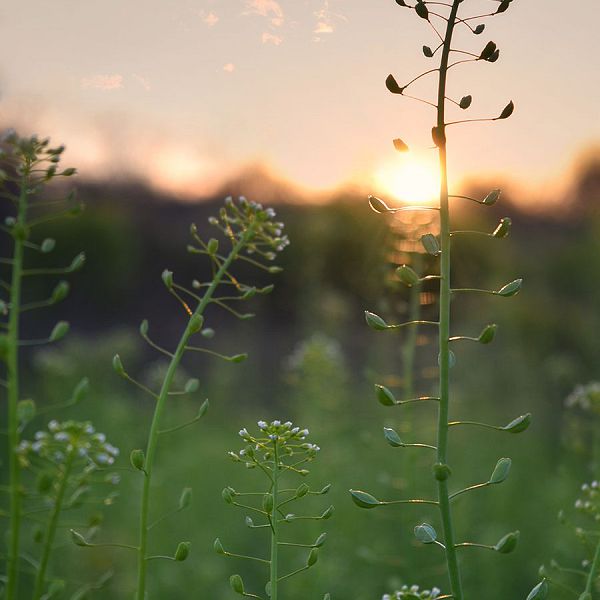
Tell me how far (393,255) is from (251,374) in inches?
185

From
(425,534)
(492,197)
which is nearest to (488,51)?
(492,197)

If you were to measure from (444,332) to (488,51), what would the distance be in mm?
387

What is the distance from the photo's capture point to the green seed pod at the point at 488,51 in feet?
3.85

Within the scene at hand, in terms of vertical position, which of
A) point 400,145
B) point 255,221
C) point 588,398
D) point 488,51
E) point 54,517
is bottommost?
point 588,398

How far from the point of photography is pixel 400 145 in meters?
1.18

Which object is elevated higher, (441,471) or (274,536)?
(441,471)

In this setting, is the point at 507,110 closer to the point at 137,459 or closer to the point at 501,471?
the point at 501,471

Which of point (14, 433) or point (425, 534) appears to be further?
point (14, 433)

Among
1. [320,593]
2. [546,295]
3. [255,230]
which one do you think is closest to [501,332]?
[546,295]

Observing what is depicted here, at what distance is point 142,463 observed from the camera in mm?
1176

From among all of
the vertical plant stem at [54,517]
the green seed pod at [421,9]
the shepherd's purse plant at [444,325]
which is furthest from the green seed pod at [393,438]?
the green seed pod at [421,9]

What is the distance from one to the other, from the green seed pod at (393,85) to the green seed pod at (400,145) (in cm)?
7

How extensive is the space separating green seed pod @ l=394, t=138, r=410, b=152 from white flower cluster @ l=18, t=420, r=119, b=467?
1.82ft

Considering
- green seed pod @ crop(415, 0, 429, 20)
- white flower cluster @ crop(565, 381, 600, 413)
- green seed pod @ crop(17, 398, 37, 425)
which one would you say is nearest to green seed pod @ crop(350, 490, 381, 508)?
green seed pod @ crop(17, 398, 37, 425)
